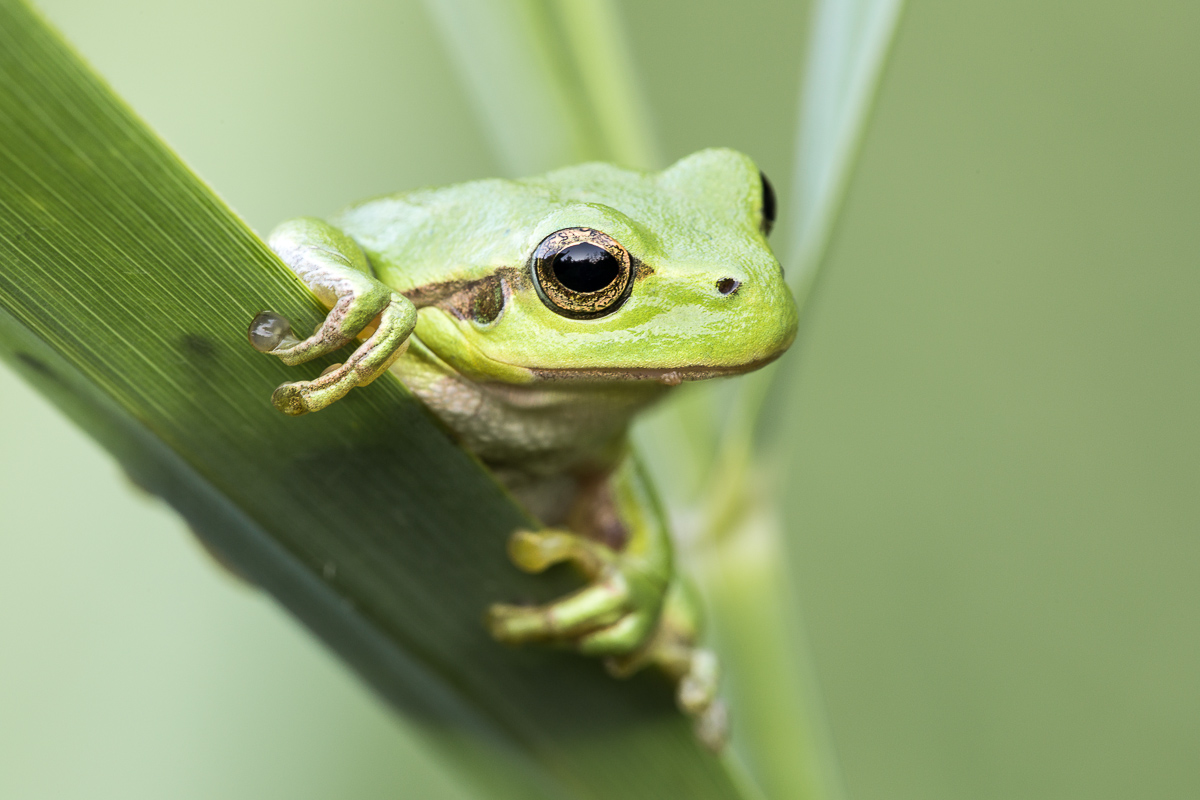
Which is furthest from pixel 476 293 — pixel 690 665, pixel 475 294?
pixel 690 665

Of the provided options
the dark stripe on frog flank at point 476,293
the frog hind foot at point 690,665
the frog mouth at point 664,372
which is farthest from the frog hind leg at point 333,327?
the frog hind foot at point 690,665

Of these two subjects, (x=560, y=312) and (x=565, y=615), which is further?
(x=565, y=615)

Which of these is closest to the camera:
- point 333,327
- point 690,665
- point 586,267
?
point 333,327

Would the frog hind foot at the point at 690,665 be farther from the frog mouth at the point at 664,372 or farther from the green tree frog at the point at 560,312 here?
the frog mouth at the point at 664,372

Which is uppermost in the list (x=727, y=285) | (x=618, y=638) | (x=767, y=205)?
(x=727, y=285)

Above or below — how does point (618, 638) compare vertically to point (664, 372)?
below

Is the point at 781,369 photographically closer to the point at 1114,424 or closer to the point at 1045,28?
the point at 1114,424

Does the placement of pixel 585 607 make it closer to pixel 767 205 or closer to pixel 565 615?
pixel 565 615

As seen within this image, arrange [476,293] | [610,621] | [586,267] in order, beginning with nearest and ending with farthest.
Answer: [586,267] → [476,293] → [610,621]
